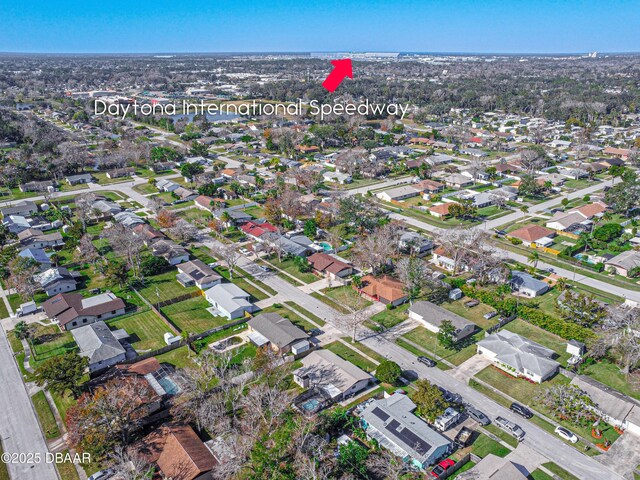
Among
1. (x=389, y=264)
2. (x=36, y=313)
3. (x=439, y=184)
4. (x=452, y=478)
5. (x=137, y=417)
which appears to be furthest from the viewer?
(x=439, y=184)

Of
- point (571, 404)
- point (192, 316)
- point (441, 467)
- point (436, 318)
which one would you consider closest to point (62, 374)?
point (192, 316)

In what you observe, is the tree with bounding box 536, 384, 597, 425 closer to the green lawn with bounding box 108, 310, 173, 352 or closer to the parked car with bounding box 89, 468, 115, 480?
the parked car with bounding box 89, 468, 115, 480

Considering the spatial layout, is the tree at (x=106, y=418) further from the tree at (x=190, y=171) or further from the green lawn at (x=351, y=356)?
the tree at (x=190, y=171)

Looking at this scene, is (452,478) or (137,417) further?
(137,417)

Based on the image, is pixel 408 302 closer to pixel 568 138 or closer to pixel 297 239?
pixel 297 239

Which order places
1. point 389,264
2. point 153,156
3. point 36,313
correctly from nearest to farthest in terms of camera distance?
point 36,313 < point 389,264 < point 153,156

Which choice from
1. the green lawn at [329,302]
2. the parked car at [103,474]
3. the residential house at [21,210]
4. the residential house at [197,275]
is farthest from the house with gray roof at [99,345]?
the residential house at [21,210]

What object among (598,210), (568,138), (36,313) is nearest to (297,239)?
(36,313)
